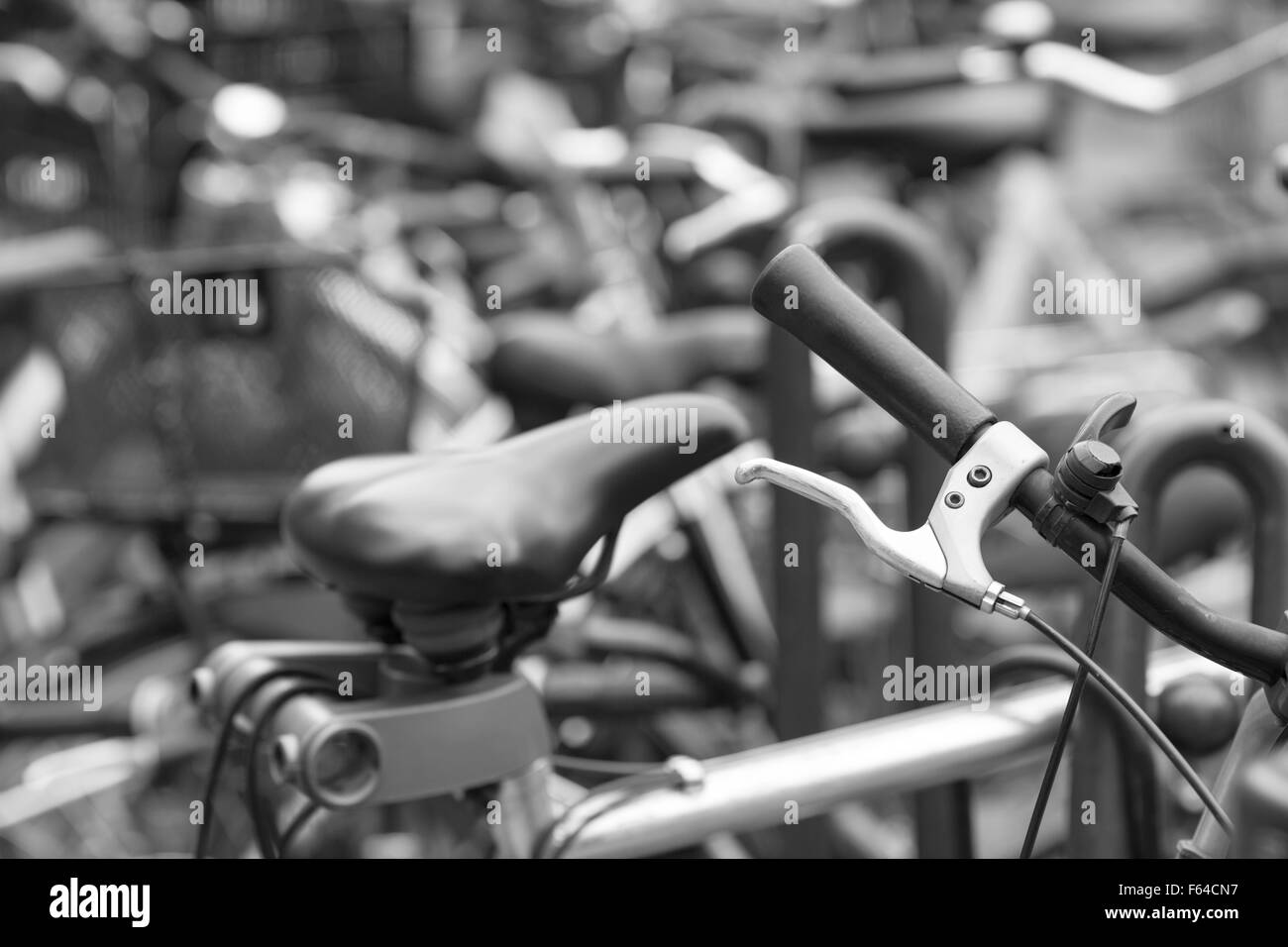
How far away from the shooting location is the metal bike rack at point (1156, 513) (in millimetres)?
837

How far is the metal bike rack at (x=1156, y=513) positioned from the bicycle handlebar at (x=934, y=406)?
0.74ft

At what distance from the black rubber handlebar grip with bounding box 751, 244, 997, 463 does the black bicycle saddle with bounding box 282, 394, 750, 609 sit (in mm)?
211

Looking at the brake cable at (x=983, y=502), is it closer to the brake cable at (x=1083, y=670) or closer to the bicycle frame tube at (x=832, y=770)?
the brake cable at (x=1083, y=670)

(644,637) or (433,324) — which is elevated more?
(433,324)

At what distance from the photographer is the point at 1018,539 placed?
143 cm

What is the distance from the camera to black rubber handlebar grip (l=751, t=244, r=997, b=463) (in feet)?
1.99

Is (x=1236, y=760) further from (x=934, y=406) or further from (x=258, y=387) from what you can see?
(x=258, y=387)

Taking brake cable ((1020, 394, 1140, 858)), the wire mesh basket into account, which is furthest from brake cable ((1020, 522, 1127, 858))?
the wire mesh basket

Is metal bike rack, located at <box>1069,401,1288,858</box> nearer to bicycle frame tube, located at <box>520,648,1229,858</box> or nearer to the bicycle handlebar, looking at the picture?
bicycle frame tube, located at <box>520,648,1229,858</box>

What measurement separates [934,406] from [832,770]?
37 centimetres

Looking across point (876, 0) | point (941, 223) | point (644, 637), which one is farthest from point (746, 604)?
point (876, 0)

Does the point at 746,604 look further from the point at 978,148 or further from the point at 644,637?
the point at 978,148
